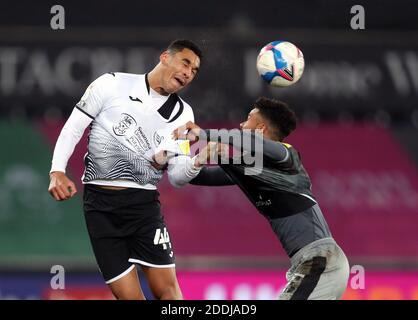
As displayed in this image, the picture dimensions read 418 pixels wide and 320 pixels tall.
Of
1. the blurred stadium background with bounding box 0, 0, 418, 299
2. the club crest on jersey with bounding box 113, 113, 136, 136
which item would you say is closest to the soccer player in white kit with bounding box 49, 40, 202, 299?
the club crest on jersey with bounding box 113, 113, 136, 136

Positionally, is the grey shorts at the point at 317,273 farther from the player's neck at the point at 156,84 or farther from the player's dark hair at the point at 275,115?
the player's neck at the point at 156,84

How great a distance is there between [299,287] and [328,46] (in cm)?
932

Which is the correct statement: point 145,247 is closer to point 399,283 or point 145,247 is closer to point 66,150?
point 66,150

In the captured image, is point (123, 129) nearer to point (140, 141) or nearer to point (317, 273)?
point (140, 141)

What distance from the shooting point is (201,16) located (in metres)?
17.7

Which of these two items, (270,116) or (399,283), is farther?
(399,283)

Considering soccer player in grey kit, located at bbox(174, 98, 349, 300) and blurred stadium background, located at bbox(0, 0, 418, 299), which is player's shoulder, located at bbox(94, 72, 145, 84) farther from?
blurred stadium background, located at bbox(0, 0, 418, 299)

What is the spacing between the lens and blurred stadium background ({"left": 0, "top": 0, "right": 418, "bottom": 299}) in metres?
15.5

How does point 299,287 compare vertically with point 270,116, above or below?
below

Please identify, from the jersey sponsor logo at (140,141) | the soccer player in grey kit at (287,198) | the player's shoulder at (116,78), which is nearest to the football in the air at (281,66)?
the soccer player in grey kit at (287,198)

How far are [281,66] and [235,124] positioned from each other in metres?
7.82

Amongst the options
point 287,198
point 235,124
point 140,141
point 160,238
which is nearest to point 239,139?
point 287,198

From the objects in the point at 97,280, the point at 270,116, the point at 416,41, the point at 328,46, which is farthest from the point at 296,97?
the point at 270,116
